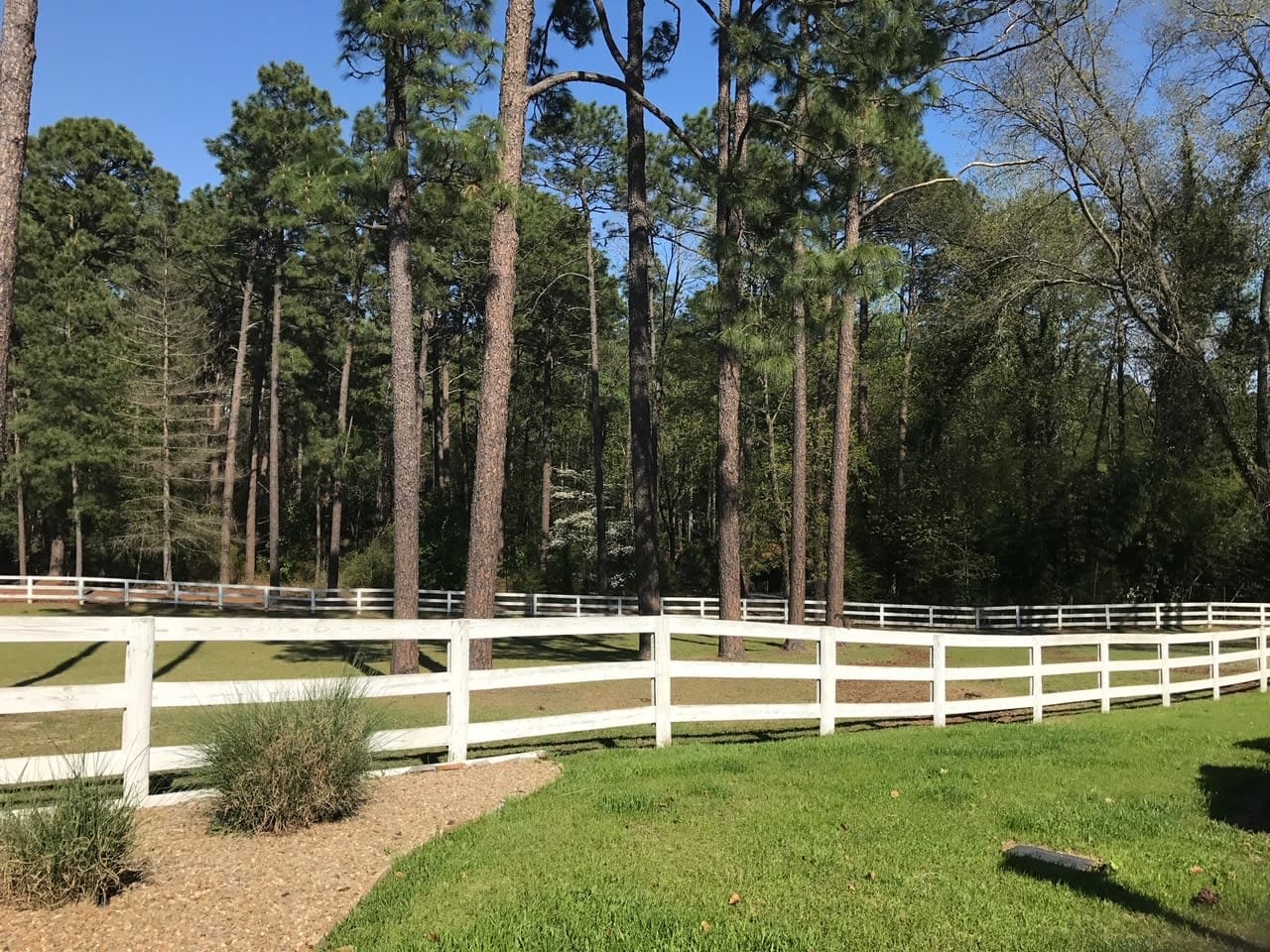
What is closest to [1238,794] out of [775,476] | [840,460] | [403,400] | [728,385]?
[728,385]

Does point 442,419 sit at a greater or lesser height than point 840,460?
greater

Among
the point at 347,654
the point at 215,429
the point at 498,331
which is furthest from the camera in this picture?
the point at 215,429

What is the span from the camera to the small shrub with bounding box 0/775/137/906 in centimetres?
345

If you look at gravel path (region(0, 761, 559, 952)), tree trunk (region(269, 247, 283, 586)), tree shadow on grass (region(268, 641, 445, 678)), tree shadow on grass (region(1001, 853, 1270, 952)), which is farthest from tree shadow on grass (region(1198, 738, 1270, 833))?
tree trunk (region(269, 247, 283, 586))

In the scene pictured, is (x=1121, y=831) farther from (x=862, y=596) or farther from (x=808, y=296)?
(x=862, y=596)

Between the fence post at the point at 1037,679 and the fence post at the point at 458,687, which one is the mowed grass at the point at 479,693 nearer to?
the fence post at the point at 458,687

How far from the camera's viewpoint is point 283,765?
4.62m

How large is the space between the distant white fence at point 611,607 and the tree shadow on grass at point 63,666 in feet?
30.1

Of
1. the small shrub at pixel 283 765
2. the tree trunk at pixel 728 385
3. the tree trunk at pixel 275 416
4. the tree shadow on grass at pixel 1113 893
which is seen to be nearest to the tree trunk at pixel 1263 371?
the tree trunk at pixel 728 385

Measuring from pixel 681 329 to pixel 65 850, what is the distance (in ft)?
116

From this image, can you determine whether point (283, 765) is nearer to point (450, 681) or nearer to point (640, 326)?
point (450, 681)

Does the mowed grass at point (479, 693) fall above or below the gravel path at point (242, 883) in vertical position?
below

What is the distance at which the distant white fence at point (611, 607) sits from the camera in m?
27.3

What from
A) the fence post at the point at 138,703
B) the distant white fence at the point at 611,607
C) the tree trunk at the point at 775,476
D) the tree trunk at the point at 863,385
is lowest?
the distant white fence at the point at 611,607
